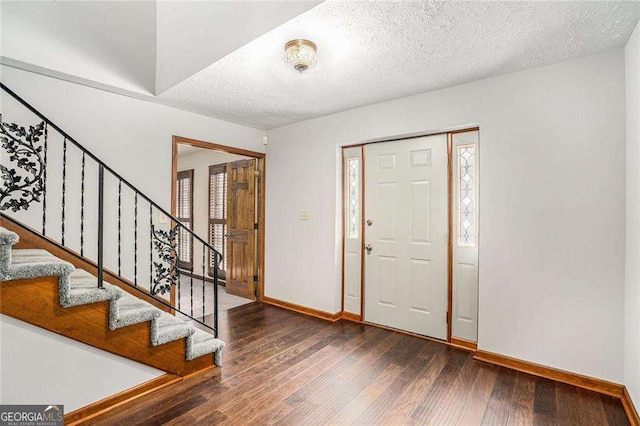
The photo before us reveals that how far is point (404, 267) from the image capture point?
329 cm

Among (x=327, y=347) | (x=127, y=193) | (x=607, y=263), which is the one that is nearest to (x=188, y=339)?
(x=327, y=347)

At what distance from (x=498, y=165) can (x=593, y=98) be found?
2.53 feet

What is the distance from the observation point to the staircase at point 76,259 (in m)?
1.65

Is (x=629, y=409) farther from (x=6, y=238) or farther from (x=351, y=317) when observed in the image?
(x=6, y=238)

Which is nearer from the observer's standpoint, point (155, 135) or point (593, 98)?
point (593, 98)

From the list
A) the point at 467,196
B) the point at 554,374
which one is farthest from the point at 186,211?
the point at 554,374

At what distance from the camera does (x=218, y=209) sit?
5.48 metres

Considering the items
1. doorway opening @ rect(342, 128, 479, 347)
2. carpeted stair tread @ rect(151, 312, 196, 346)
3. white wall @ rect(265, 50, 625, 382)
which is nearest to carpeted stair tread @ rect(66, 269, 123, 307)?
carpeted stair tread @ rect(151, 312, 196, 346)

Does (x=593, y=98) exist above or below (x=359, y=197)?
above

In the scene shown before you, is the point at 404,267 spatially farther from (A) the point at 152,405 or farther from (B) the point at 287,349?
(A) the point at 152,405

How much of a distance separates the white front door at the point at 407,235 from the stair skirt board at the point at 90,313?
6.31ft

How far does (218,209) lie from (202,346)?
340 cm

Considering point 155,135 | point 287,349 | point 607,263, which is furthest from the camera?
point 155,135

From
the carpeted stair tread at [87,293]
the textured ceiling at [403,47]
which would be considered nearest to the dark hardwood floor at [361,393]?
the carpeted stair tread at [87,293]
